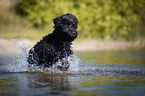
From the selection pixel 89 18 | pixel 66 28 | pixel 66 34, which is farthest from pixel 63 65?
pixel 89 18

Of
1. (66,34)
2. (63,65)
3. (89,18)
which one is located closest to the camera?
(66,34)

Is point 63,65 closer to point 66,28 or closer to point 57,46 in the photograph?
point 57,46

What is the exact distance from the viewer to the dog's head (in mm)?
6826

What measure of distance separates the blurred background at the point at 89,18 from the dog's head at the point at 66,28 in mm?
16124

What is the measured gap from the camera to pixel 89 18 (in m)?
25.5

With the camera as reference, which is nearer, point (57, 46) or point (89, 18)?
point (57, 46)

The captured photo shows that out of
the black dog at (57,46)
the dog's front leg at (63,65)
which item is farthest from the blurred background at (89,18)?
the dog's front leg at (63,65)

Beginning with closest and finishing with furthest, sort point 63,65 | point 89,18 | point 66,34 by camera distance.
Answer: point 66,34 < point 63,65 < point 89,18

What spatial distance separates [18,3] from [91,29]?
413 inches

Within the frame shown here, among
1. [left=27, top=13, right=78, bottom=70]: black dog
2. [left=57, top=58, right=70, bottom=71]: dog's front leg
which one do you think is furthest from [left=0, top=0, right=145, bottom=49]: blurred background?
[left=57, top=58, right=70, bottom=71]: dog's front leg

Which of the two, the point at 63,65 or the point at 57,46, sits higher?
the point at 57,46

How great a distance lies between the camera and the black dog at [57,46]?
7.03 m

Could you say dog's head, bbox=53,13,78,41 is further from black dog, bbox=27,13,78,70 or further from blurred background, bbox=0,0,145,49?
blurred background, bbox=0,0,145,49

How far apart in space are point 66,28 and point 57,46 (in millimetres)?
623
